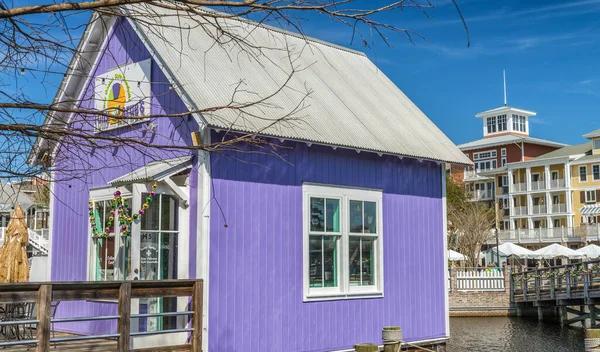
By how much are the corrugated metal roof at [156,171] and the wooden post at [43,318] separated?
10.8 ft


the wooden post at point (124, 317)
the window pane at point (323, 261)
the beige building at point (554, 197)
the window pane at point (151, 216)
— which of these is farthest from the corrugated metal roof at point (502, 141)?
the wooden post at point (124, 317)

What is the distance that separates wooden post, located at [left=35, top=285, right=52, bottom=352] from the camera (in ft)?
25.5

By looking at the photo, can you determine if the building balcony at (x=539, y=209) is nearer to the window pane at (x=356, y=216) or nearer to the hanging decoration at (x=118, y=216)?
the window pane at (x=356, y=216)

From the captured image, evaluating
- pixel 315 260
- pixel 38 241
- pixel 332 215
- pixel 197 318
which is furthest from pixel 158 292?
pixel 38 241

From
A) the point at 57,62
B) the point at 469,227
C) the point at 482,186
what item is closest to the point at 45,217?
the point at 469,227

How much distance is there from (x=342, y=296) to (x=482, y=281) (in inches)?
922

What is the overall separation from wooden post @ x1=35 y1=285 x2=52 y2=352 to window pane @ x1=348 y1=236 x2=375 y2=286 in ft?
21.1

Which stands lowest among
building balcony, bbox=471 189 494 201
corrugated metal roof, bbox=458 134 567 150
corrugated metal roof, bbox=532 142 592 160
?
building balcony, bbox=471 189 494 201

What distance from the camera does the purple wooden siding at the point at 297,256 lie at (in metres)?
11.4

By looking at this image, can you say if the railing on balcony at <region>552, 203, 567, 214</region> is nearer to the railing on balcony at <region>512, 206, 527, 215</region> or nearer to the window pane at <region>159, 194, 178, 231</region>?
the railing on balcony at <region>512, 206, 527, 215</region>

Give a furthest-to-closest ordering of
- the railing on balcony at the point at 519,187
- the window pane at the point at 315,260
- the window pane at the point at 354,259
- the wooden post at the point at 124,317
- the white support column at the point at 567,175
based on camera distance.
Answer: the railing on balcony at the point at 519,187 → the white support column at the point at 567,175 → the window pane at the point at 354,259 → the window pane at the point at 315,260 → the wooden post at the point at 124,317

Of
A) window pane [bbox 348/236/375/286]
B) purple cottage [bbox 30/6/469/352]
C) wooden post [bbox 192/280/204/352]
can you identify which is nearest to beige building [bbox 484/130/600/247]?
purple cottage [bbox 30/6/469/352]

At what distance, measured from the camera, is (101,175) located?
13.4 meters

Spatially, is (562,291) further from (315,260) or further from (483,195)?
(483,195)
